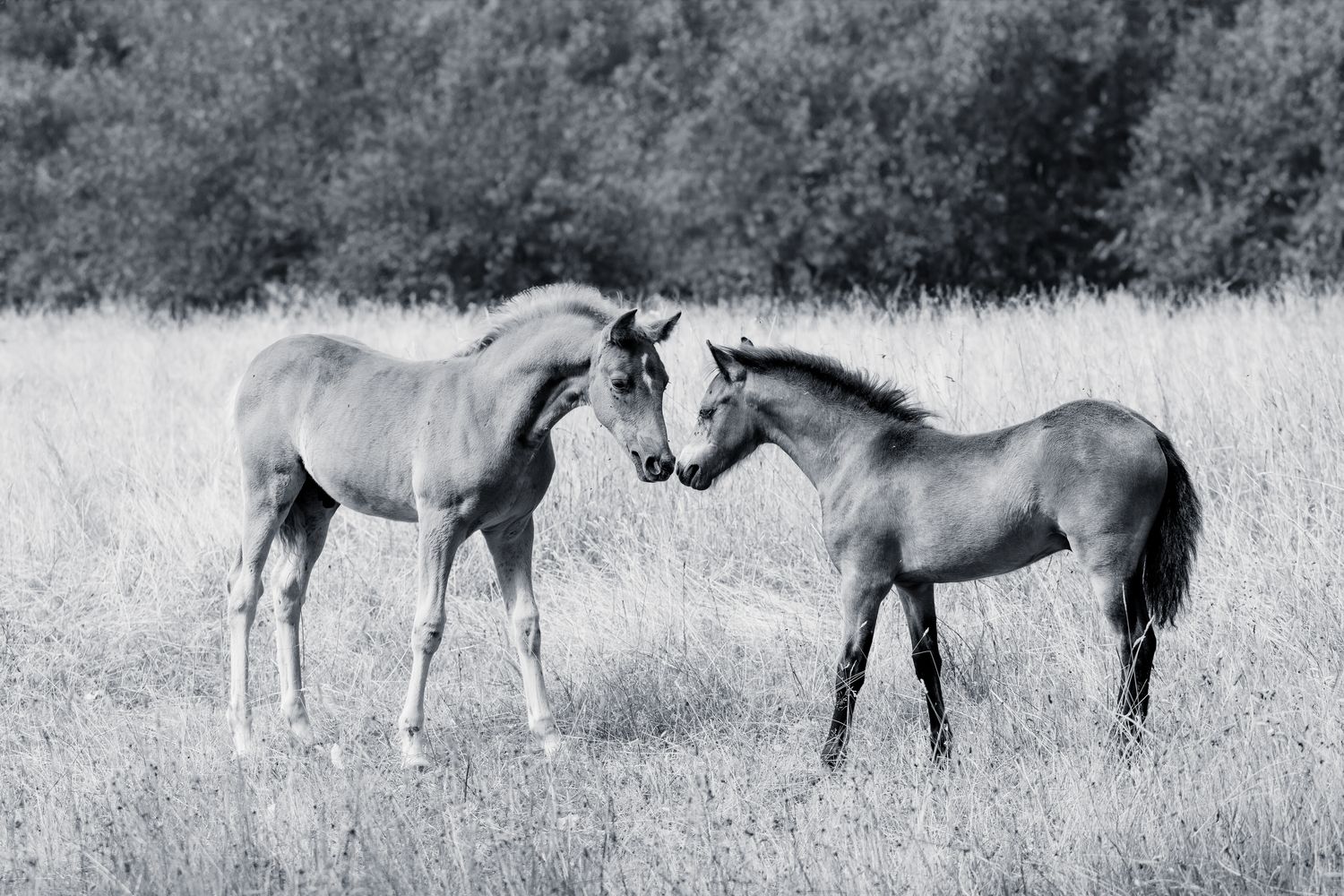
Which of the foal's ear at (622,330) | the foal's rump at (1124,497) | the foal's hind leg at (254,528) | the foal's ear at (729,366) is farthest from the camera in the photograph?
the foal's hind leg at (254,528)

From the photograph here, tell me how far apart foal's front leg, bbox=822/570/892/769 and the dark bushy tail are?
0.88m

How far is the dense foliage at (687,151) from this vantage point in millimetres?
25359

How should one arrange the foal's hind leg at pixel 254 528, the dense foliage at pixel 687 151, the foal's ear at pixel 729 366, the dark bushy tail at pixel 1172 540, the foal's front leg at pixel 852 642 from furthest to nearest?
the dense foliage at pixel 687 151, the foal's hind leg at pixel 254 528, the foal's ear at pixel 729 366, the foal's front leg at pixel 852 642, the dark bushy tail at pixel 1172 540

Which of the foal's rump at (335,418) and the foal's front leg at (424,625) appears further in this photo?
the foal's rump at (335,418)

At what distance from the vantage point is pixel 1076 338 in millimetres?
10086

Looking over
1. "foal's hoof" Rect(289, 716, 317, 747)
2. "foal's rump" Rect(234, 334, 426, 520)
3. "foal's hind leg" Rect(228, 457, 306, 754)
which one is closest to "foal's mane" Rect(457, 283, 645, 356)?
"foal's rump" Rect(234, 334, 426, 520)

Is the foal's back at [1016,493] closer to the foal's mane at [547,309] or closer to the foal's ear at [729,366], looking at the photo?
the foal's ear at [729,366]

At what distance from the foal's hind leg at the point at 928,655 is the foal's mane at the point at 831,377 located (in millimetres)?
651

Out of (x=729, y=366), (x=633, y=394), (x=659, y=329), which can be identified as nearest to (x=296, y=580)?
(x=633, y=394)

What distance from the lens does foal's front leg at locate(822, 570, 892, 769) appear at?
4.73m

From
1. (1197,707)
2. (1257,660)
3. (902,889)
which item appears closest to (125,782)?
(902,889)

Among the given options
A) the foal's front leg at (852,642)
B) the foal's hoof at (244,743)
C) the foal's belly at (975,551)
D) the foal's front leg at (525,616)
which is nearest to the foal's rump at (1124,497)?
the foal's belly at (975,551)

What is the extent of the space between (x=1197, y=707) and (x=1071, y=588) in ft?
4.80

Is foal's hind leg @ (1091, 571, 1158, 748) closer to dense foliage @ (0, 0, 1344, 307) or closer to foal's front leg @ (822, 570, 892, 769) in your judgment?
foal's front leg @ (822, 570, 892, 769)
